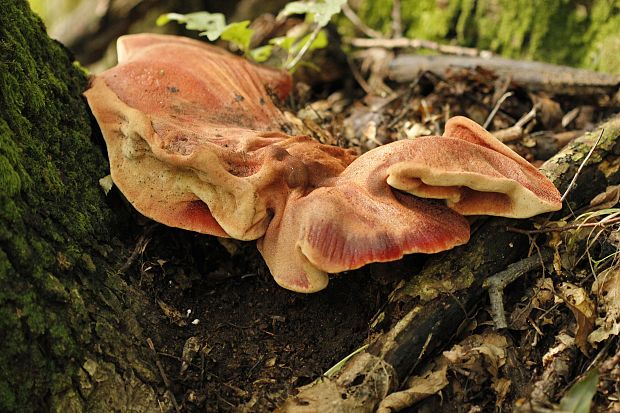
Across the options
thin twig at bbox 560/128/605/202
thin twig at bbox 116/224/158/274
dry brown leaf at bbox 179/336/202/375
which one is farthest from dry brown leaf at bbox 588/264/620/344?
thin twig at bbox 116/224/158/274

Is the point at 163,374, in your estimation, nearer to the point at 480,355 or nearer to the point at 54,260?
the point at 54,260

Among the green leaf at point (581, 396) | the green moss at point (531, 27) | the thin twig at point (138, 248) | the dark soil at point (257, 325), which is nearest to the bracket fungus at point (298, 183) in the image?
the thin twig at point (138, 248)

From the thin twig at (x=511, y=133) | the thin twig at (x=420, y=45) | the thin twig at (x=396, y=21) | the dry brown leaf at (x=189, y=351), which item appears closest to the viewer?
the dry brown leaf at (x=189, y=351)

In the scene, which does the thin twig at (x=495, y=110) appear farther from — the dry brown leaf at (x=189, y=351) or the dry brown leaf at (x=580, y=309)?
the dry brown leaf at (x=189, y=351)

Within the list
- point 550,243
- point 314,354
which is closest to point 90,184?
point 314,354

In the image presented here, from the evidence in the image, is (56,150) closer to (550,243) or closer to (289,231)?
(289,231)

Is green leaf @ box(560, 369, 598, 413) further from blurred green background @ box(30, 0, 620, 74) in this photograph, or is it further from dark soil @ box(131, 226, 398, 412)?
blurred green background @ box(30, 0, 620, 74)
